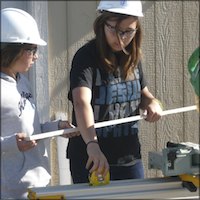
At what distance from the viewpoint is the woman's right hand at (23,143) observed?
2.96m

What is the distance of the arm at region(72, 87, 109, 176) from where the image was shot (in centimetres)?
294

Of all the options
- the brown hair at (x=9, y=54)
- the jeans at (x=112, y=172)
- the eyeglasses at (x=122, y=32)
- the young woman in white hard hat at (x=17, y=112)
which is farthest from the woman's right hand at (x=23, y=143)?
the eyeglasses at (x=122, y=32)

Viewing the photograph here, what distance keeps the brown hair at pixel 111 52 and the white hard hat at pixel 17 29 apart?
297 millimetres

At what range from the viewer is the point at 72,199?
272 cm

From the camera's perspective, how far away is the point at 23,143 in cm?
296

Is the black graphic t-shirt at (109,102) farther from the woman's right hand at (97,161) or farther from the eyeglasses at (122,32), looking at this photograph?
the woman's right hand at (97,161)

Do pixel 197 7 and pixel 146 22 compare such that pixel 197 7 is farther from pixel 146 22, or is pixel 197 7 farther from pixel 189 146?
pixel 189 146

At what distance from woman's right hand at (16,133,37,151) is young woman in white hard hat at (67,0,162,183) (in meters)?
0.25

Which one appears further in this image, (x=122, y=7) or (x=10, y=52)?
(x=122, y=7)

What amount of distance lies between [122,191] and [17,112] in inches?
24.1

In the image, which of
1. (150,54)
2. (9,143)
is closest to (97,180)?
(9,143)

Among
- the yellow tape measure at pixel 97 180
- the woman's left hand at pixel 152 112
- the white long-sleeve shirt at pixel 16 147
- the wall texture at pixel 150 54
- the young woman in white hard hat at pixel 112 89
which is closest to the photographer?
the yellow tape measure at pixel 97 180

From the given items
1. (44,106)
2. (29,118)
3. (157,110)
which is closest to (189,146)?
(157,110)

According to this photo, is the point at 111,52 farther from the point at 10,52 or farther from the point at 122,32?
the point at 10,52
